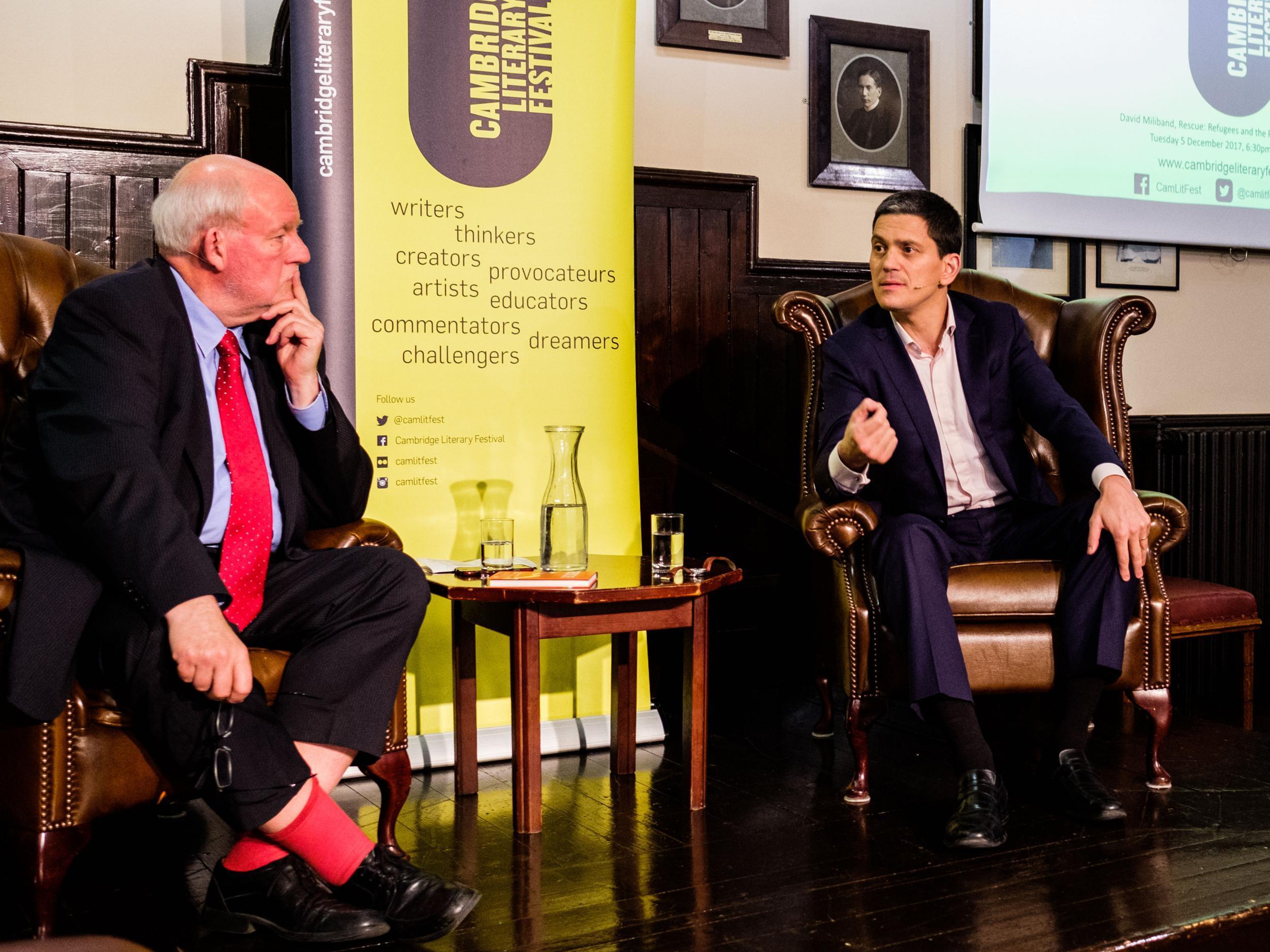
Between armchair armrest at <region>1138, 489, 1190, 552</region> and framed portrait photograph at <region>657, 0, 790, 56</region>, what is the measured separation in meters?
1.95

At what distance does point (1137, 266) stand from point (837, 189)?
126 centimetres

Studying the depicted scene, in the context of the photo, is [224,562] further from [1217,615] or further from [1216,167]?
[1216,167]

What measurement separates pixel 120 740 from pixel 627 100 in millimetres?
1984

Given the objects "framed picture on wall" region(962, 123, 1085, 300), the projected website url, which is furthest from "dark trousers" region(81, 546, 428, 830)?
the projected website url

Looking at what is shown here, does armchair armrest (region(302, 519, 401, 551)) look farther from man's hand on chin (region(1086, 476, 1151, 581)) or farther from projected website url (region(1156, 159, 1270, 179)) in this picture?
projected website url (region(1156, 159, 1270, 179))

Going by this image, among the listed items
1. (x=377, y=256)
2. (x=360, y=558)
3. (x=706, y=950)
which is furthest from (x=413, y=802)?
(x=377, y=256)

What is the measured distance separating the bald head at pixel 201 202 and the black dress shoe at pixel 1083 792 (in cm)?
195

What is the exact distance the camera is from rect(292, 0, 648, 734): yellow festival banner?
2.82 meters

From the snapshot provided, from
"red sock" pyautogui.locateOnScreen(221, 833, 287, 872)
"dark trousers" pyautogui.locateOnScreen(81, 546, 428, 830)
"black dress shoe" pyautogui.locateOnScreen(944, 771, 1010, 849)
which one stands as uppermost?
"dark trousers" pyautogui.locateOnScreen(81, 546, 428, 830)

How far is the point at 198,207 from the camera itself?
2104 millimetres

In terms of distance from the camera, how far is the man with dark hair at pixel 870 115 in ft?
13.0

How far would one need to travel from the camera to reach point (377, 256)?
2.83m

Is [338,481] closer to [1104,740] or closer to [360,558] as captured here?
[360,558]

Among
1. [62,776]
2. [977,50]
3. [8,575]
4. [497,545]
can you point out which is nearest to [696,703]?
[497,545]
